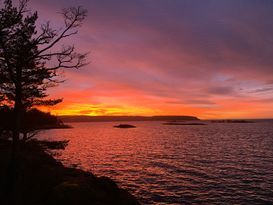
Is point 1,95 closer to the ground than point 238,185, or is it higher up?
higher up

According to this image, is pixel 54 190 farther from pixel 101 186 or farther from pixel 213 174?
pixel 213 174

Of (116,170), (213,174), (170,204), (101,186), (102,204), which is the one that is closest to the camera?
(102,204)

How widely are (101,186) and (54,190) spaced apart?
15.7ft

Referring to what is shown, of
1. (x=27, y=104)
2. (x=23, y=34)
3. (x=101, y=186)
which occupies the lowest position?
(x=101, y=186)

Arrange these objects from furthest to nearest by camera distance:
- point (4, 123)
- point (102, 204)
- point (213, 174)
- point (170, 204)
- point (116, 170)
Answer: point (116, 170) < point (213, 174) < point (4, 123) < point (170, 204) < point (102, 204)

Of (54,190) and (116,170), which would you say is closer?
(54,190)

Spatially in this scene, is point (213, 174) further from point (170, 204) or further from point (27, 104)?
point (27, 104)

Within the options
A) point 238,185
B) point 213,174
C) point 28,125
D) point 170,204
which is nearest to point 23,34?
point 28,125

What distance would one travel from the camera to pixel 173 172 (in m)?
38.3

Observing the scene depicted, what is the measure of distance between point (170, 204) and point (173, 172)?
46.5 ft

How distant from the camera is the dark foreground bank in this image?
56.9 ft

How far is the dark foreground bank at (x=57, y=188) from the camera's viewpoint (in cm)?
1733

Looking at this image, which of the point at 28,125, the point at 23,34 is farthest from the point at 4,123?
the point at 23,34

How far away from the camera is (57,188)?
1806 cm
